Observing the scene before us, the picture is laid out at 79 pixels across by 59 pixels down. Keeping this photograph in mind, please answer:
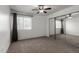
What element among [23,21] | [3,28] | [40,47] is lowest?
[40,47]

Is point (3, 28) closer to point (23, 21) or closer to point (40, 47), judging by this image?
point (23, 21)

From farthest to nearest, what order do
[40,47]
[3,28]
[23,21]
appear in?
1. [40,47]
2. [23,21]
3. [3,28]

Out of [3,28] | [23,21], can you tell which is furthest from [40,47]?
[3,28]

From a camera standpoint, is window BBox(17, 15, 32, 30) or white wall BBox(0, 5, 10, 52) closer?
white wall BBox(0, 5, 10, 52)

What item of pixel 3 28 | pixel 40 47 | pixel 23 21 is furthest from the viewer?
pixel 40 47

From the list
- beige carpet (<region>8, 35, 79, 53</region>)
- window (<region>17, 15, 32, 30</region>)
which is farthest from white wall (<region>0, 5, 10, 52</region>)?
window (<region>17, 15, 32, 30</region>)

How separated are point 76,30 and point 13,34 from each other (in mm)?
2617

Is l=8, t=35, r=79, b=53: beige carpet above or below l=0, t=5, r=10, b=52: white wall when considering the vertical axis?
below

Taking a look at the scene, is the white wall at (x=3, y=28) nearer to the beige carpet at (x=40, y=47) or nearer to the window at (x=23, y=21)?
the beige carpet at (x=40, y=47)

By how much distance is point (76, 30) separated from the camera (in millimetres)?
2805

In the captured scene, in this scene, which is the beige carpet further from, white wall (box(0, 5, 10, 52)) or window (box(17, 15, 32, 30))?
window (box(17, 15, 32, 30))
